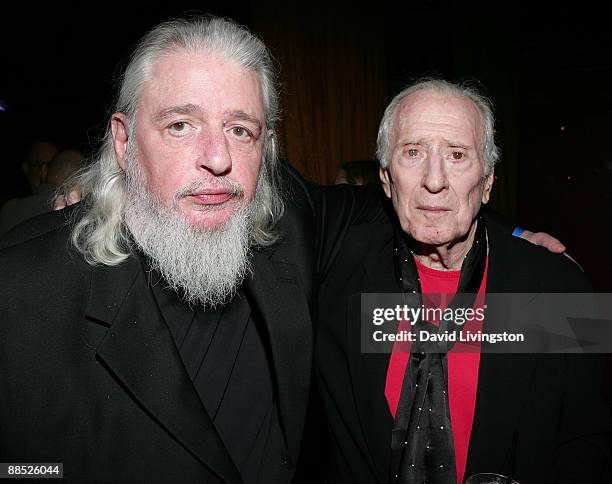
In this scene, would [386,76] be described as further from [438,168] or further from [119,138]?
[119,138]

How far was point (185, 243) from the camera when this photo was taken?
5.76 ft

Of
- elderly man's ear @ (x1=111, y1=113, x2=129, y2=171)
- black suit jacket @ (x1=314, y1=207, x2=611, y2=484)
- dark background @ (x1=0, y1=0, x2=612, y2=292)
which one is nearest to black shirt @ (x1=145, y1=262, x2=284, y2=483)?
black suit jacket @ (x1=314, y1=207, x2=611, y2=484)

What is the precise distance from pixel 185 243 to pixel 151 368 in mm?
445

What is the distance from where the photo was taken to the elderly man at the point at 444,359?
68.9 inches

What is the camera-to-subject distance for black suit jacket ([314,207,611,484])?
174 cm

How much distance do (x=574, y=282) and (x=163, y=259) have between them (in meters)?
1.54

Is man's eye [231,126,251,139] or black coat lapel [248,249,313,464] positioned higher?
man's eye [231,126,251,139]

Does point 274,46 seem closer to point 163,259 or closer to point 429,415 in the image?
point 163,259

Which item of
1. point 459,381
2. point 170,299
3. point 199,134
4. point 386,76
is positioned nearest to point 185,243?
point 170,299

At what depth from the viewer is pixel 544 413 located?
1.75m

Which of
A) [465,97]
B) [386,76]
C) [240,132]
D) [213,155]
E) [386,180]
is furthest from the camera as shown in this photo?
[386,76]

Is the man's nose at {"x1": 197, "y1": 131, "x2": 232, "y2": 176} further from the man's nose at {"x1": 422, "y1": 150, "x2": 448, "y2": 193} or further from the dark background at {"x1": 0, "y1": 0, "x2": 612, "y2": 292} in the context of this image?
the dark background at {"x1": 0, "y1": 0, "x2": 612, "y2": 292}

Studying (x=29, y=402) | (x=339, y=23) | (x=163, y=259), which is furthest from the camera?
(x=339, y=23)

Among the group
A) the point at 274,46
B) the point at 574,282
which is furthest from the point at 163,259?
the point at 274,46
